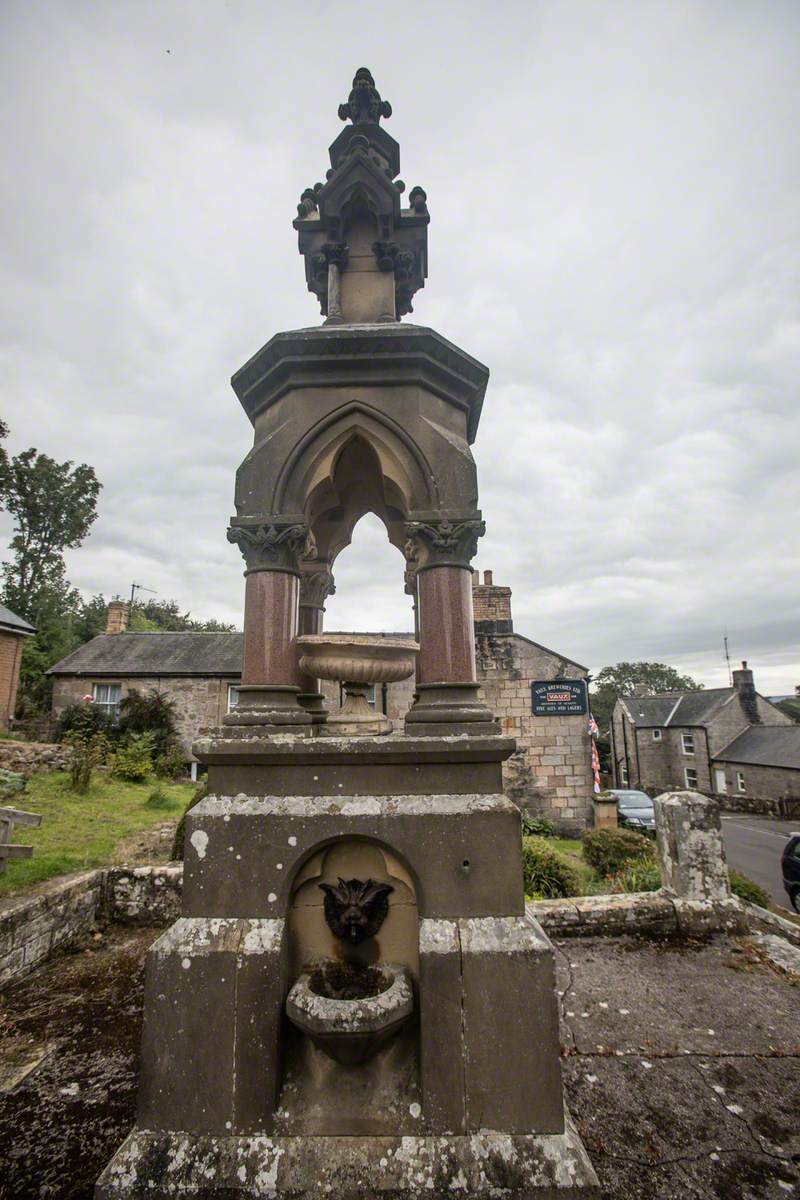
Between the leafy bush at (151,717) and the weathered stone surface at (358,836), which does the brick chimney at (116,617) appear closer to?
the leafy bush at (151,717)

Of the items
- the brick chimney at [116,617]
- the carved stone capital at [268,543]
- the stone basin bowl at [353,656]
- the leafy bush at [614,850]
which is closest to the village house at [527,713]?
the leafy bush at [614,850]

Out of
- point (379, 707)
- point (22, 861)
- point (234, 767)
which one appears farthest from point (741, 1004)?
point (379, 707)

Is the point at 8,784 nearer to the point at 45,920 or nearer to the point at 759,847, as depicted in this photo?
the point at 45,920

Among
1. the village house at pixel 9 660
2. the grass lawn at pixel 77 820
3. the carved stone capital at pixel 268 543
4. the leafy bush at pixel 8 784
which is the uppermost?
the village house at pixel 9 660

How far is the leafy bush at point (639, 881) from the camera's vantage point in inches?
269

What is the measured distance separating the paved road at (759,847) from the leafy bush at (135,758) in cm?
1548

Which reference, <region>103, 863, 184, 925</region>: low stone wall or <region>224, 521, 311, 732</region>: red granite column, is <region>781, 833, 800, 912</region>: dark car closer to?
<region>103, 863, 184, 925</region>: low stone wall

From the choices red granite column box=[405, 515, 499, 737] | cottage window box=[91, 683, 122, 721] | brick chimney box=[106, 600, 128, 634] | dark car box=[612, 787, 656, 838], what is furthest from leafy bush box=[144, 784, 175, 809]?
brick chimney box=[106, 600, 128, 634]

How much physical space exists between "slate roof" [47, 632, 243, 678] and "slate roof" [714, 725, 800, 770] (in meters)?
28.2

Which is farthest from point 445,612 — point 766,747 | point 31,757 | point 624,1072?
point 766,747

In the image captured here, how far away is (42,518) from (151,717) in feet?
66.3

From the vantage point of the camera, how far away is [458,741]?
261 cm

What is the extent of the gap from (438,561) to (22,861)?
246 inches

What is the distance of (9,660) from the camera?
65.9 ft
